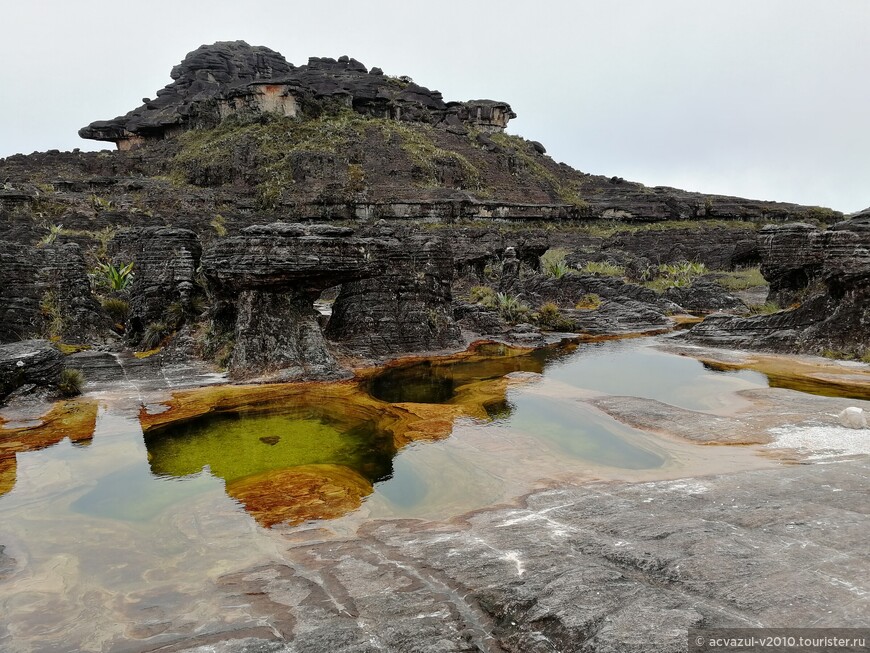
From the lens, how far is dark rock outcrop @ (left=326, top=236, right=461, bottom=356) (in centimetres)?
1580

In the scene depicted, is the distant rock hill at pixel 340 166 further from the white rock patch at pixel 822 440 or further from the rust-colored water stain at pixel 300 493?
the white rock patch at pixel 822 440

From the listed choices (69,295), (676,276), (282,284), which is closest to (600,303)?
(676,276)

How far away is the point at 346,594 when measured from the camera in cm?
427

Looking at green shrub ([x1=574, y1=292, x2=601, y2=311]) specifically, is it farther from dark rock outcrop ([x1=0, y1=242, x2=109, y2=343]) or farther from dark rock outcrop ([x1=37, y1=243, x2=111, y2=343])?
dark rock outcrop ([x1=0, y1=242, x2=109, y2=343])

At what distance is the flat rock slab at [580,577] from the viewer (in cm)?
337

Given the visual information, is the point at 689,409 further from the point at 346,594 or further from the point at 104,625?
the point at 104,625

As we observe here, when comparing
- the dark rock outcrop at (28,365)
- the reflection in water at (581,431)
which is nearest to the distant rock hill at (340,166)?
the dark rock outcrop at (28,365)

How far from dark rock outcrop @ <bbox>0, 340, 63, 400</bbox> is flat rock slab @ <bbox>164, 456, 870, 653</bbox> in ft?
24.8

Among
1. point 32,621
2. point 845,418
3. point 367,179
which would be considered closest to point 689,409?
point 845,418

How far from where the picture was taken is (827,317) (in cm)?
1523

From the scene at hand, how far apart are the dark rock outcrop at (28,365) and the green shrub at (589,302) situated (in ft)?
68.4

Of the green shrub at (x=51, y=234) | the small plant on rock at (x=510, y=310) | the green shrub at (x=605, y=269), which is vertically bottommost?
the small plant on rock at (x=510, y=310)


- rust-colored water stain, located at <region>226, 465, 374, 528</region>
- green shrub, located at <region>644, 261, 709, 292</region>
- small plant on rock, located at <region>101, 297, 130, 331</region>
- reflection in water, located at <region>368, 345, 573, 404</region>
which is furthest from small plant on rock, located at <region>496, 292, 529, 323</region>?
rust-colored water stain, located at <region>226, 465, 374, 528</region>

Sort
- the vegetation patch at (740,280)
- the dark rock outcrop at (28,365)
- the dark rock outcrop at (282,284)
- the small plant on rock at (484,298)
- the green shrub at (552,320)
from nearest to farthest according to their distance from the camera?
the dark rock outcrop at (28,365), the dark rock outcrop at (282,284), the green shrub at (552,320), the small plant on rock at (484,298), the vegetation patch at (740,280)
